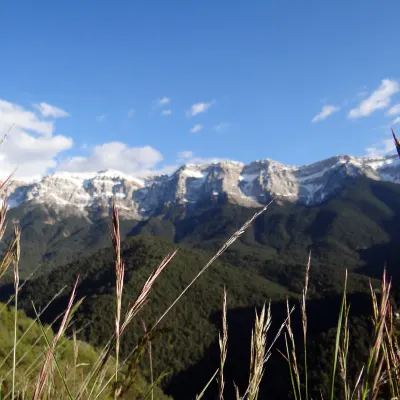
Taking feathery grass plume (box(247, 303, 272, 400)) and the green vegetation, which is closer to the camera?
feathery grass plume (box(247, 303, 272, 400))

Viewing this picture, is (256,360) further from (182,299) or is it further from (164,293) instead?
(164,293)

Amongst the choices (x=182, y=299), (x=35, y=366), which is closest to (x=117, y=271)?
(x=35, y=366)

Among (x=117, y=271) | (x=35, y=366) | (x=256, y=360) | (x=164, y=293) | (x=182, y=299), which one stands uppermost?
(x=117, y=271)

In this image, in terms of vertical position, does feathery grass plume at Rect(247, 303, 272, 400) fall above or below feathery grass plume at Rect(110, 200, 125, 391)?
below

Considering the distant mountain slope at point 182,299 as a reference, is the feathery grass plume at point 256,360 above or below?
above

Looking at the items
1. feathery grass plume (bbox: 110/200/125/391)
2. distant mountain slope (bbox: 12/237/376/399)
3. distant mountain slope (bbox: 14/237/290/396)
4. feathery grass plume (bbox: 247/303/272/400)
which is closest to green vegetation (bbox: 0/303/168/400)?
feathery grass plume (bbox: 110/200/125/391)

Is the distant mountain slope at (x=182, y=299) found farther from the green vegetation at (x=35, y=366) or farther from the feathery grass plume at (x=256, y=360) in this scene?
the feathery grass plume at (x=256, y=360)

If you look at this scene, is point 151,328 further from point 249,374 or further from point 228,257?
point 228,257

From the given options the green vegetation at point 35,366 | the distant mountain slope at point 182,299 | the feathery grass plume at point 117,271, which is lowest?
the distant mountain slope at point 182,299

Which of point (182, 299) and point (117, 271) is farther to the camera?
point (182, 299)

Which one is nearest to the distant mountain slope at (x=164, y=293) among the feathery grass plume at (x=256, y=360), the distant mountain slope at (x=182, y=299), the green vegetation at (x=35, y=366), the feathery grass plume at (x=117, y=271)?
the distant mountain slope at (x=182, y=299)

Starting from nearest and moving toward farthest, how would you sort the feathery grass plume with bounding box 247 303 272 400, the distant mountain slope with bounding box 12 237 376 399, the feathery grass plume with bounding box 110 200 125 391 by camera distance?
the feathery grass plume with bounding box 110 200 125 391
the feathery grass plume with bounding box 247 303 272 400
the distant mountain slope with bounding box 12 237 376 399

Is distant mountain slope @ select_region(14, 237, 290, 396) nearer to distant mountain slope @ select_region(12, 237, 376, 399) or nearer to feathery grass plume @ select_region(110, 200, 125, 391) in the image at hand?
distant mountain slope @ select_region(12, 237, 376, 399)

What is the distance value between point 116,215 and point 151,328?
0.27 metres
